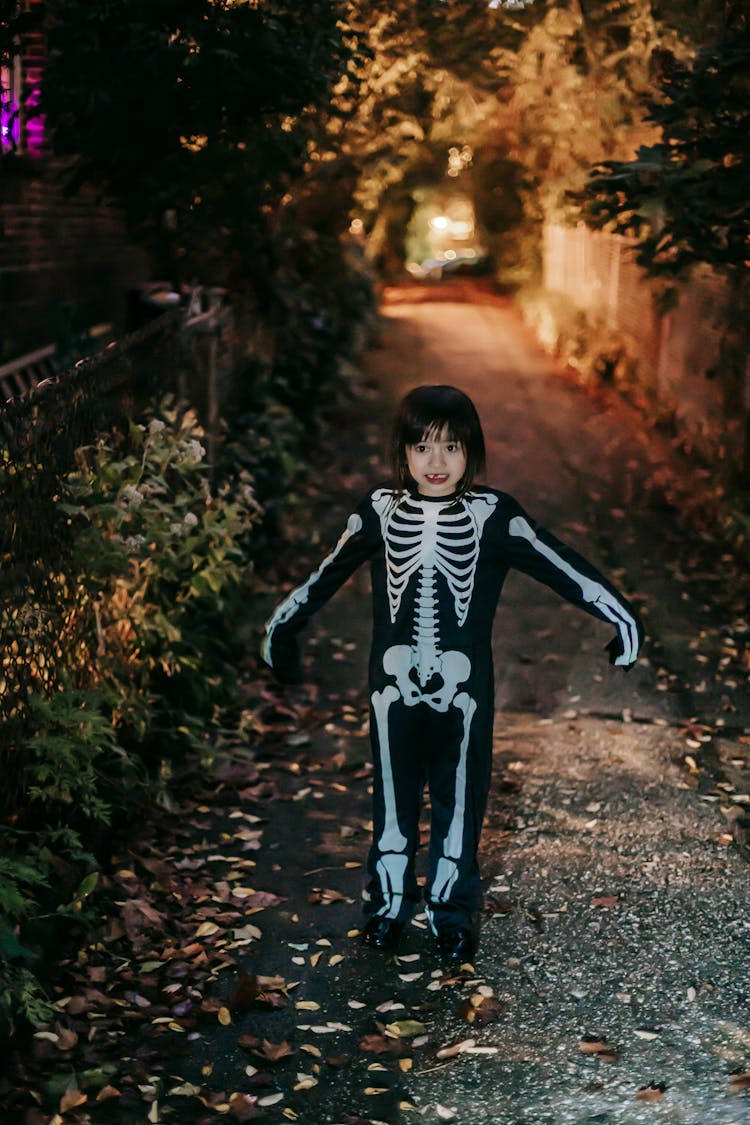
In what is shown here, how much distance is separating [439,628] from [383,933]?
3.70ft

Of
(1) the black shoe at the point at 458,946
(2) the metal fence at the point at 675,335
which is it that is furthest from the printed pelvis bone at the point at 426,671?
(2) the metal fence at the point at 675,335

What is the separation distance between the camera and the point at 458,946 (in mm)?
4668

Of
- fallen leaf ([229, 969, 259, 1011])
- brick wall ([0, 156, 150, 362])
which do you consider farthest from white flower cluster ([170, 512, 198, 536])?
brick wall ([0, 156, 150, 362])

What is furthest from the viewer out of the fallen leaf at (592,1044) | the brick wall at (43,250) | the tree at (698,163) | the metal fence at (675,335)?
the metal fence at (675,335)

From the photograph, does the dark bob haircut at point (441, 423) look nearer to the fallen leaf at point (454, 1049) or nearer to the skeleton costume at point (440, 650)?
the skeleton costume at point (440, 650)

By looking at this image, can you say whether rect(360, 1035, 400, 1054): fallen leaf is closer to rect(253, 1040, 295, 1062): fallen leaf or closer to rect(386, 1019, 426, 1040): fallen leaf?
rect(386, 1019, 426, 1040): fallen leaf

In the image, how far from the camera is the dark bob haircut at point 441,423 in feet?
14.6

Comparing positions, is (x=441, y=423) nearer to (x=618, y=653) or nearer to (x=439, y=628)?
(x=439, y=628)

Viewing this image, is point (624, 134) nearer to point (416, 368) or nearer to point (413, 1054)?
point (416, 368)

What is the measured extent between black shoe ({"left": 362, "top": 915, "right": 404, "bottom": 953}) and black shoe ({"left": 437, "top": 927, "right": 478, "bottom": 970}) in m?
0.18

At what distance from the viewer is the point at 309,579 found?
4875 millimetres

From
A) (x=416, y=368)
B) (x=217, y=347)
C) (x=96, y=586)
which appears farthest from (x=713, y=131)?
(x=416, y=368)

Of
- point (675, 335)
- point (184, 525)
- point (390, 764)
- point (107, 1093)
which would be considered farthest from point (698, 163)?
point (675, 335)

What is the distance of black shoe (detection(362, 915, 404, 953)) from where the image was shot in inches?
188
